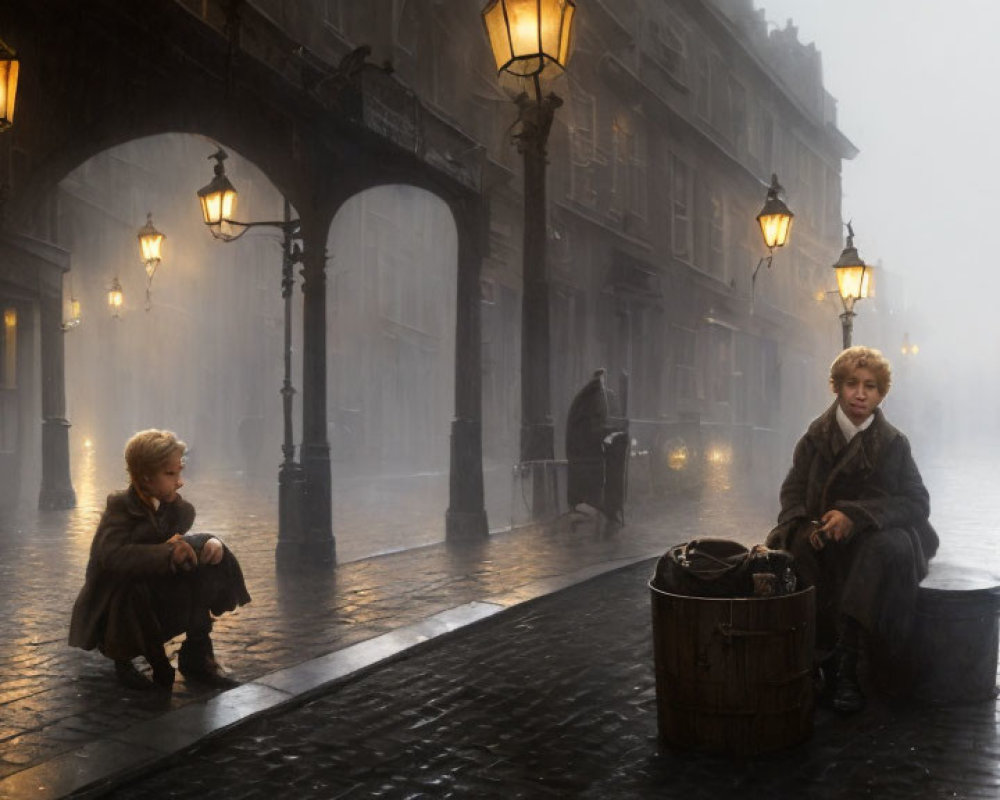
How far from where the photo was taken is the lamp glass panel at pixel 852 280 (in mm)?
12195

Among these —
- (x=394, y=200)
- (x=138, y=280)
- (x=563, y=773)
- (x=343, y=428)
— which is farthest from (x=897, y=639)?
(x=138, y=280)

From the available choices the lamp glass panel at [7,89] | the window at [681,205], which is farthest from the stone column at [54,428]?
the window at [681,205]

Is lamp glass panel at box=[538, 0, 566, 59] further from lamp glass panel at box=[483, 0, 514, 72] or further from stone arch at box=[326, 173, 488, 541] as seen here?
stone arch at box=[326, 173, 488, 541]

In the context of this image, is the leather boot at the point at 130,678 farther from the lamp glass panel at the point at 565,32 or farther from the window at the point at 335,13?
Result: the window at the point at 335,13

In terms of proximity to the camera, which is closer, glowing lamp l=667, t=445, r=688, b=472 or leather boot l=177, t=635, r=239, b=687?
leather boot l=177, t=635, r=239, b=687

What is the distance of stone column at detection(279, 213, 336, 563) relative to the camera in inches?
348

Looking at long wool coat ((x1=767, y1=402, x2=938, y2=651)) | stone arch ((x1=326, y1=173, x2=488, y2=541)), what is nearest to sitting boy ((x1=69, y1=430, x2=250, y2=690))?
long wool coat ((x1=767, y1=402, x2=938, y2=651))

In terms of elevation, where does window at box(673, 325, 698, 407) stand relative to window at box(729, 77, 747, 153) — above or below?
below

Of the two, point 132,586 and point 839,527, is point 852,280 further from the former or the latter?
point 132,586

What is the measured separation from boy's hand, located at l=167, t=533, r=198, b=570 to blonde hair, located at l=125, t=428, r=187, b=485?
0.35 m

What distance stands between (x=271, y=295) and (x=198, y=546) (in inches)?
862

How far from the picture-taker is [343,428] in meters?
23.5

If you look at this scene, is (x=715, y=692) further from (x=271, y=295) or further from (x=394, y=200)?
(x=271, y=295)

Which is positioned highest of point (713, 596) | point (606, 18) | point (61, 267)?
point (606, 18)
